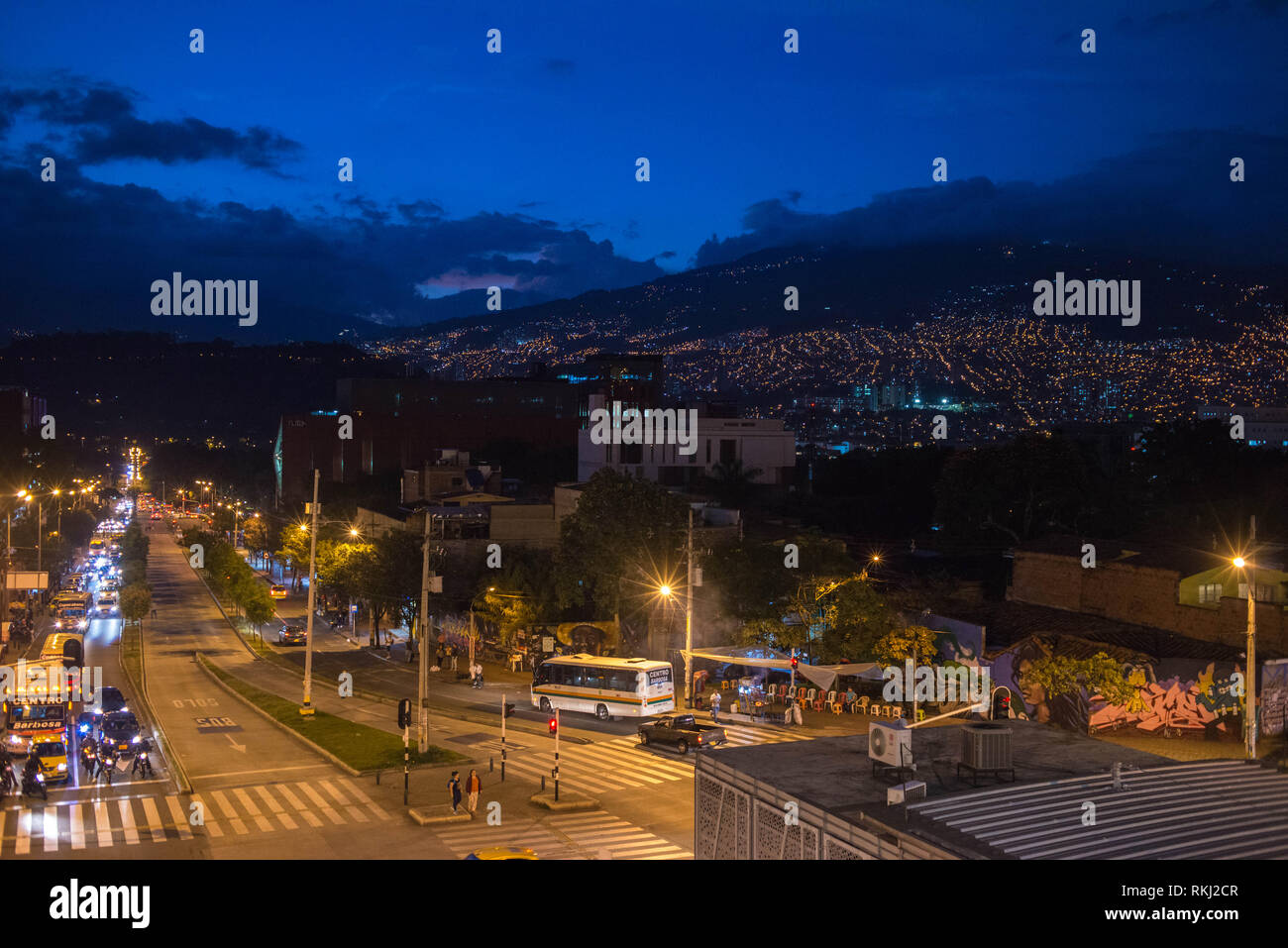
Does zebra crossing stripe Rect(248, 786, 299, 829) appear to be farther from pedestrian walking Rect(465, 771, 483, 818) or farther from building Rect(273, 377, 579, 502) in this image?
building Rect(273, 377, 579, 502)

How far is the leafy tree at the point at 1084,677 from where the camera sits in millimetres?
30234

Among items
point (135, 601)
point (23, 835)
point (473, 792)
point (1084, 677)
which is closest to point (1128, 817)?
point (473, 792)

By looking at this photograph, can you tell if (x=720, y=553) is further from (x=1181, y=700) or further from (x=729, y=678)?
(x=1181, y=700)

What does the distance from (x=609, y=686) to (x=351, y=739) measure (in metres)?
8.82

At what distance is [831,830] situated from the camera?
12.8 meters

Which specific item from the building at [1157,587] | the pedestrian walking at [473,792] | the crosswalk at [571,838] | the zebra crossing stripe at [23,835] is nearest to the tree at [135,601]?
the zebra crossing stripe at [23,835]

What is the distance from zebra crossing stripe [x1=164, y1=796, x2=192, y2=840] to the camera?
23.2 metres

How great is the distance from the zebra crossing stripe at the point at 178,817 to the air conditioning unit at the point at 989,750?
16410 mm

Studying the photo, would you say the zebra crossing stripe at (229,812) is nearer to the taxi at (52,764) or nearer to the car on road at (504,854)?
the taxi at (52,764)

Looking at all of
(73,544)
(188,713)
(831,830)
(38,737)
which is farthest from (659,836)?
(73,544)

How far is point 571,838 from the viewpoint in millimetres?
22906

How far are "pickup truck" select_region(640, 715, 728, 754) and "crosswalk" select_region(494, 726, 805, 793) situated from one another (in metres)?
0.31

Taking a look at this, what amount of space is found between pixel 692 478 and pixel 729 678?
59.2m

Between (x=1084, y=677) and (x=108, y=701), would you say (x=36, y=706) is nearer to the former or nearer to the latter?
(x=108, y=701)
